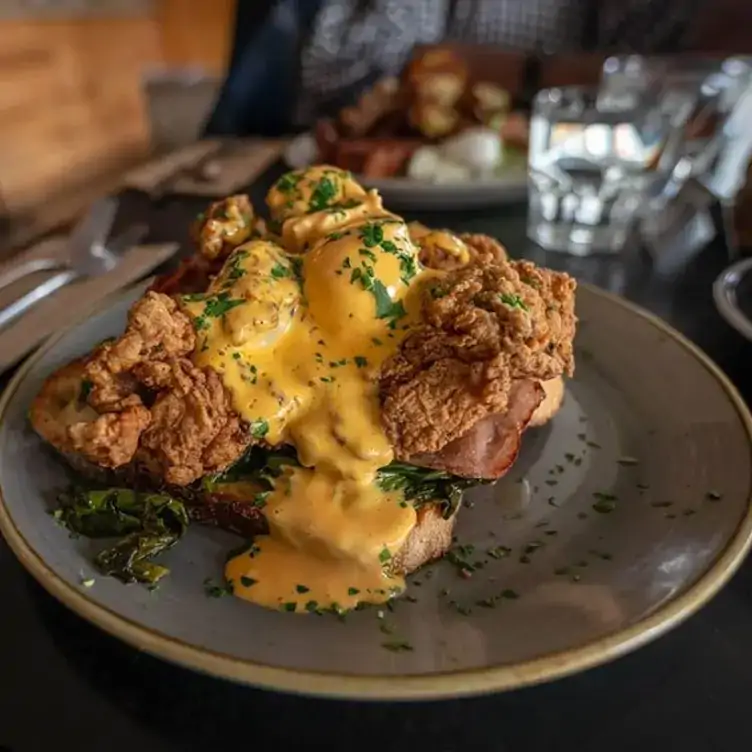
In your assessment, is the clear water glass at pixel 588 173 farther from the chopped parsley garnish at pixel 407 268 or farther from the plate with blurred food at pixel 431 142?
the chopped parsley garnish at pixel 407 268

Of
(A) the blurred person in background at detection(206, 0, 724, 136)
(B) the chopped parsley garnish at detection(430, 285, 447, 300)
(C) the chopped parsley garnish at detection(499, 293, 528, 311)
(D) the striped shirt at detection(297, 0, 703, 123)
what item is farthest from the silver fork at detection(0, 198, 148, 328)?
(D) the striped shirt at detection(297, 0, 703, 123)

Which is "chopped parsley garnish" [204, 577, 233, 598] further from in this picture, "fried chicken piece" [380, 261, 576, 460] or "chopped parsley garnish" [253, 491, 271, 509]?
"fried chicken piece" [380, 261, 576, 460]

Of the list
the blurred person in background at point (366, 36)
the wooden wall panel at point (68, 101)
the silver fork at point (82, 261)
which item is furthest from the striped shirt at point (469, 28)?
the wooden wall panel at point (68, 101)

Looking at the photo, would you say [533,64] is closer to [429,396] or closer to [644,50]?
[644,50]

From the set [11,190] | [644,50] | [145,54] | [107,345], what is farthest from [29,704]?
[145,54]

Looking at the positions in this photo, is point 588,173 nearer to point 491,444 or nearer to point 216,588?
point 491,444

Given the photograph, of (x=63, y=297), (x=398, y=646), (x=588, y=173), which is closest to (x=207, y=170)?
(x=63, y=297)
